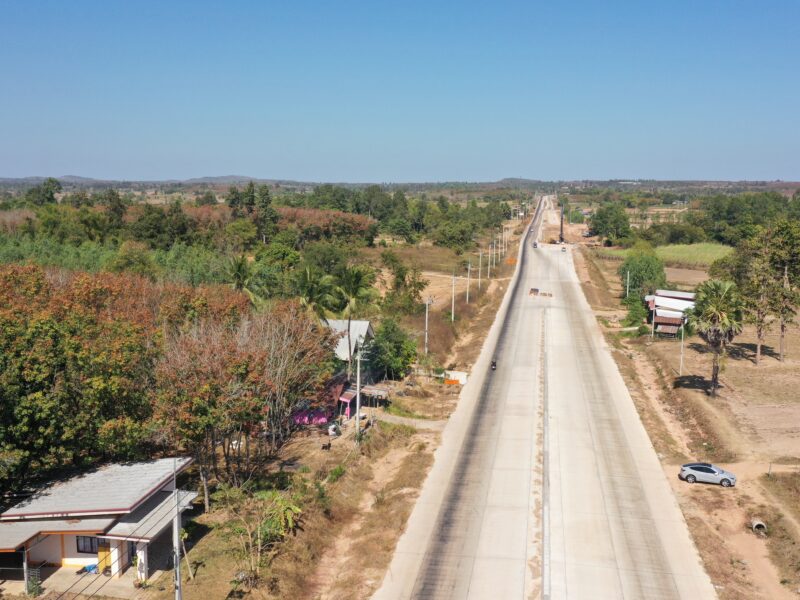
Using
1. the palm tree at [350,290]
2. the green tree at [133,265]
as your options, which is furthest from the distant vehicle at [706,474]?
the green tree at [133,265]

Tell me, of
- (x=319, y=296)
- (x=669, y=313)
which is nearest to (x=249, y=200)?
(x=669, y=313)

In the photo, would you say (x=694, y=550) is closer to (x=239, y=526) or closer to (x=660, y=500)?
(x=660, y=500)

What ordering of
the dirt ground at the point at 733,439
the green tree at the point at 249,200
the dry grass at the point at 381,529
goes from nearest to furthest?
the dry grass at the point at 381,529, the dirt ground at the point at 733,439, the green tree at the point at 249,200

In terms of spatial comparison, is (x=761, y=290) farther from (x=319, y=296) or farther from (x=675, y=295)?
(x=319, y=296)

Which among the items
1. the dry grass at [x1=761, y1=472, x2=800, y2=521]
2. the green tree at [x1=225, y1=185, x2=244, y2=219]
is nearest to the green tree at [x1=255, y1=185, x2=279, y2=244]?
the green tree at [x1=225, y1=185, x2=244, y2=219]

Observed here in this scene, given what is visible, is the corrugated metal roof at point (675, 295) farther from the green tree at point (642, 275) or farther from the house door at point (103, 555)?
the house door at point (103, 555)
